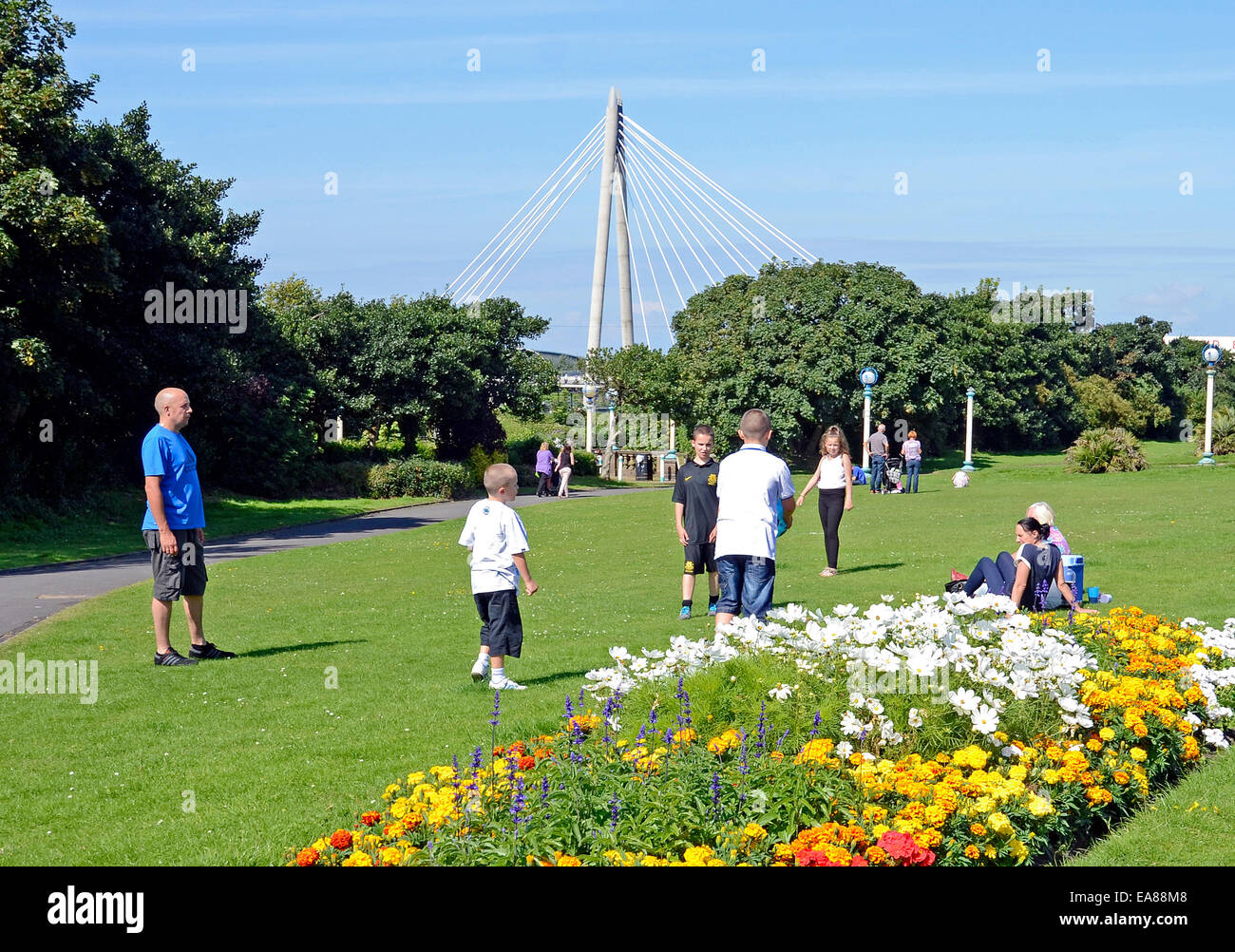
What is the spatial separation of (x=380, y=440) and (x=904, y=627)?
3761 cm

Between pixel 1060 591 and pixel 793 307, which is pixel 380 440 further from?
pixel 1060 591

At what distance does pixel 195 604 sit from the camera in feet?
30.0

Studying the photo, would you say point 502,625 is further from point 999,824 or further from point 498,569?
point 999,824

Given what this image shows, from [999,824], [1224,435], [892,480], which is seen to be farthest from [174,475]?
[1224,435]

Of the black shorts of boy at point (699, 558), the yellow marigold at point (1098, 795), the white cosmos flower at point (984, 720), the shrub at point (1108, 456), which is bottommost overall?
the yellow marigold at point (1098, 795)

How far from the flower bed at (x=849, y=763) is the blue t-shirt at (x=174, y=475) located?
3.72 metres

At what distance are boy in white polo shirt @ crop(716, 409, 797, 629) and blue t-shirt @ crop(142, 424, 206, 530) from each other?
3.87 meters

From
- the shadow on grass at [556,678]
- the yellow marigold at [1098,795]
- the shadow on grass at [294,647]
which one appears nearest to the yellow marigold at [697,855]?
the yellow marigold at [1098,795]

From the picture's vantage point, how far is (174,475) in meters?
8.81

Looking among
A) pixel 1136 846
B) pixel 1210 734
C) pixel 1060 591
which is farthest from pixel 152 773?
pixel 1060 591

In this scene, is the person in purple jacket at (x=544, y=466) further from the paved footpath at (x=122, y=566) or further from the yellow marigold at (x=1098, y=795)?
the yellow marigold at (x=1098, y=795)

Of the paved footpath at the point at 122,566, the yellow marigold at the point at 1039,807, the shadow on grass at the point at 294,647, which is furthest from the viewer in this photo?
the paved footpath at the point at 122,566

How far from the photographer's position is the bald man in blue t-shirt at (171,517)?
867 centimetres
